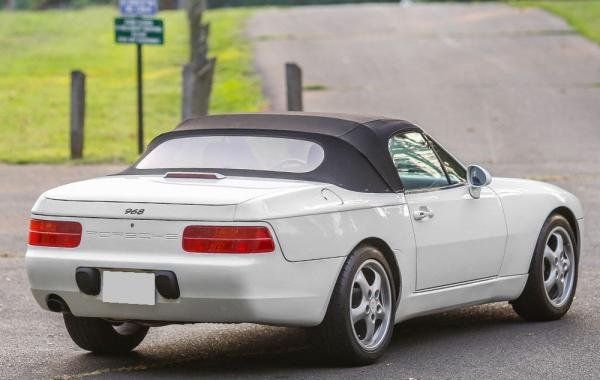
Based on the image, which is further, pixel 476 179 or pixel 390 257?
pixel 476 179

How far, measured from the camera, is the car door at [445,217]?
8.50 m

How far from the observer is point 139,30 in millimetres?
22359

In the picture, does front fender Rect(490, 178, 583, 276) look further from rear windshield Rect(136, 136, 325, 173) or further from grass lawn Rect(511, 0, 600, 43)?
grass lawn Rect(511, 0, 600, 43)

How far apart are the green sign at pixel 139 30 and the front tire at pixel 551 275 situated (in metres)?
13.3

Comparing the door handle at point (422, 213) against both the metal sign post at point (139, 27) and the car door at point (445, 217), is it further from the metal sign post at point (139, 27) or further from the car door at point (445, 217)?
the metal sign post at point (139, 27)

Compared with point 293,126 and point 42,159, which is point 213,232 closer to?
point 293,126

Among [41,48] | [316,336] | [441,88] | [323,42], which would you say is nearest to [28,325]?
[316,336]

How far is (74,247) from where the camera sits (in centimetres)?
768

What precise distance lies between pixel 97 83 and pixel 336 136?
86.7 ft

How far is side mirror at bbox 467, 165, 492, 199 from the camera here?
29.5 feet

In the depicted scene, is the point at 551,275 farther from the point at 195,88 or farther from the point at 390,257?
the point at 195,88

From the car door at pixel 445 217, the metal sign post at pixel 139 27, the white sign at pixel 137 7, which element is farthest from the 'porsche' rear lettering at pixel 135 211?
the white sign at pixel 137 7

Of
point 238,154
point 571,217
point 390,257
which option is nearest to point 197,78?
point 571,217

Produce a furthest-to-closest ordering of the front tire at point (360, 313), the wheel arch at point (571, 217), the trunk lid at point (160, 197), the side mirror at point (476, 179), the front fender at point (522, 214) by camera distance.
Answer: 1. the wheel arch at point (571, 217)
2. the front fender at point (522, 214)
3. the side mirror at point (476, 179)
4. the front tire at point (360, 313)
5. the trunk lid at point (160, 197)
